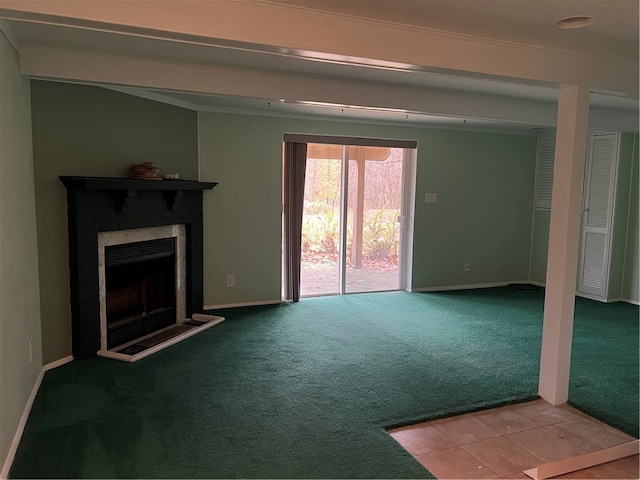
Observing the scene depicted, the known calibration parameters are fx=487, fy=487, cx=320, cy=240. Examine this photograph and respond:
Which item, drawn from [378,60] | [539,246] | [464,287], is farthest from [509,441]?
[539,246]

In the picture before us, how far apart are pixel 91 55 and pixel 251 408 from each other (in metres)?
2.44

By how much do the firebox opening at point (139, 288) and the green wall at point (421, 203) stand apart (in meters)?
0.62

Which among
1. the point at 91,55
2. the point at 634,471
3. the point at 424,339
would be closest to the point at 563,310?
the point at 634,471

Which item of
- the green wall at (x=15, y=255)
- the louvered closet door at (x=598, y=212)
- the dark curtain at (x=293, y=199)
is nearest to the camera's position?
the green wall at (x=15, y=255)

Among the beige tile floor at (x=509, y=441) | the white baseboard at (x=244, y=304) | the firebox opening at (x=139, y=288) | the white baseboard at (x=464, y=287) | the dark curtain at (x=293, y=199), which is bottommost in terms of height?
the beige tile floor at (x=509, y=441)

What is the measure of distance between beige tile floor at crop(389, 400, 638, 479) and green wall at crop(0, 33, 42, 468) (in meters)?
2.09

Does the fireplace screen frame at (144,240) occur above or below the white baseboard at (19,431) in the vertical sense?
above

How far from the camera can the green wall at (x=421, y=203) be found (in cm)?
533

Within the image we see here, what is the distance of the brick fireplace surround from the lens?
12.0 ft

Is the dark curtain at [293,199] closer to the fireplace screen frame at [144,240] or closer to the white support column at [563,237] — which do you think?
the fireplace screen frame at [144,240]

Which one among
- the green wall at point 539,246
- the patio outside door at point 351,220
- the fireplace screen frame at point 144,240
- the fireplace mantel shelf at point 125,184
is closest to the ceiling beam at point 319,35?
the fireplace mantel shelf at point 125,184

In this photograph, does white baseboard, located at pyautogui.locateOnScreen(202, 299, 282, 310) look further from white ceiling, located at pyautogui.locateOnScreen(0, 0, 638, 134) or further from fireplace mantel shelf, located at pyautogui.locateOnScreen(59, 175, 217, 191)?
white ceiling, located at pyautogui.locateOnScreen(0, 0, 638, 134)

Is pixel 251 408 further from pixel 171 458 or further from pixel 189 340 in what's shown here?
pixel 189 340

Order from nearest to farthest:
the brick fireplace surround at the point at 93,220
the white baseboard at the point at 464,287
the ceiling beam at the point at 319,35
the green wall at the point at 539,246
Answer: the ceiling beam at the point at 319,35 → the brick fireplace surround at the point at 93,220 → the white baseboard at the point at 464,287 → the green wall at the point at 539,246
